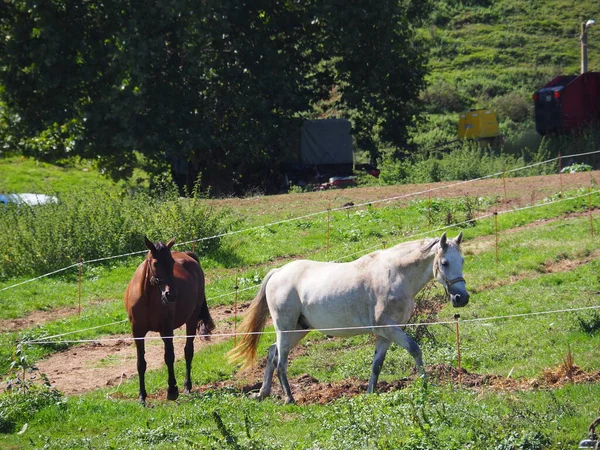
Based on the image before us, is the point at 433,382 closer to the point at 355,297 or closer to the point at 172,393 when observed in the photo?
the point at 355,297

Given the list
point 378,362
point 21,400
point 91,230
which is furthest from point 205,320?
point 91,230

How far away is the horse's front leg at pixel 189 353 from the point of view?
13.2m

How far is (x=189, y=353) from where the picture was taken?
→ 13562 millimetres

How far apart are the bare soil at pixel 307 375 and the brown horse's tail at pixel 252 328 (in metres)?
0.42

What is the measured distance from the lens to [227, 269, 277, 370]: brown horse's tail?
1270cm

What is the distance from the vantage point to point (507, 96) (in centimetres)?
5250

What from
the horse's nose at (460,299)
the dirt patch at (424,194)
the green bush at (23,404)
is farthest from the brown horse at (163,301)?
the dirt patch at (424,194)

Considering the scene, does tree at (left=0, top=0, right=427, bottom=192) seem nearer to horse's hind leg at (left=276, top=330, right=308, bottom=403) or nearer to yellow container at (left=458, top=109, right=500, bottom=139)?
yellow container at (left=458, top=109, right=500, bottom=139)

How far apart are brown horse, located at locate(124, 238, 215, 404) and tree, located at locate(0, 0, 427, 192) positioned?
58.1 feet

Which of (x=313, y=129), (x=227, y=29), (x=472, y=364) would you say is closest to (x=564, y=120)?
(x=313, y=129)

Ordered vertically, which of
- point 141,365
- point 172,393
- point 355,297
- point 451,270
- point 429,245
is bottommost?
point 172,393

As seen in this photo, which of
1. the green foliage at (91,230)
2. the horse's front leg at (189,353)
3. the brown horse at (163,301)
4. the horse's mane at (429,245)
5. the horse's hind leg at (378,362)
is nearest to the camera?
the horse's hind leg at (378,362)

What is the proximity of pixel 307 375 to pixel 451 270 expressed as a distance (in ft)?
9.72

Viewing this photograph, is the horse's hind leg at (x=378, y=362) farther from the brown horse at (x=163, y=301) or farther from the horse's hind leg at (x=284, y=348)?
the brown horse at (x=163, y=301)
